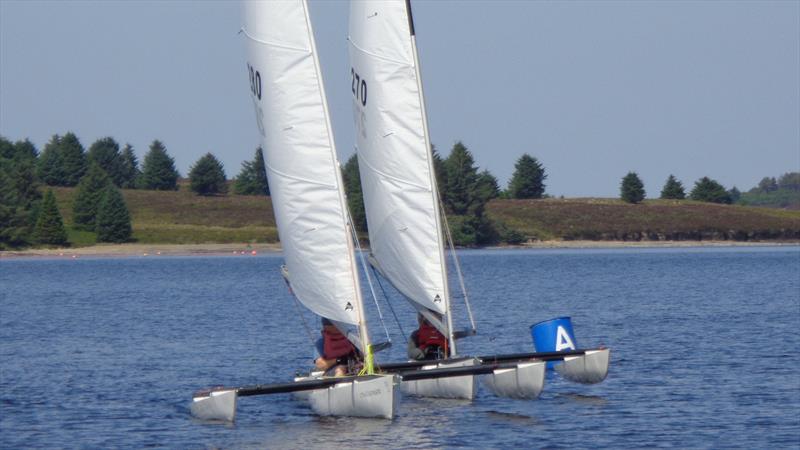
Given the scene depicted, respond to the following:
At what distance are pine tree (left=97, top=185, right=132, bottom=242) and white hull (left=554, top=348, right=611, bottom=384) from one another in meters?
109

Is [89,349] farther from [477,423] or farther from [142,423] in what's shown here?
[477,423]

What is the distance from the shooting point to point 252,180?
601 feet

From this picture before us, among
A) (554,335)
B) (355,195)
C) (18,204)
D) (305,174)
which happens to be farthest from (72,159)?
(305,174)

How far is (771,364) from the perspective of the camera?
37.2 metres

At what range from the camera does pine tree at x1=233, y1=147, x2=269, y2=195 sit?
182000 mm

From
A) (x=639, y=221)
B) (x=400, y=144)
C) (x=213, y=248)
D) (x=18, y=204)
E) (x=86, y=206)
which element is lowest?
(x=213, y=248)

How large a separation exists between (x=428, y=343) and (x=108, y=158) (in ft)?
545

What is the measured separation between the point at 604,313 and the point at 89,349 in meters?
22.7

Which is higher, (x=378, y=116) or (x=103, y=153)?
(x=103, y=153)

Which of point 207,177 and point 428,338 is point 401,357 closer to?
point 428,338

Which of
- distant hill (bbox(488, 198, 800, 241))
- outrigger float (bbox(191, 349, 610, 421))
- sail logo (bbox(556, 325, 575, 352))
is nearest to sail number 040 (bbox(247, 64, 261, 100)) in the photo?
outrigger float (bbox(191, 349, 610, 421))

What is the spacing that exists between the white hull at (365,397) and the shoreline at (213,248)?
11066 centimetres

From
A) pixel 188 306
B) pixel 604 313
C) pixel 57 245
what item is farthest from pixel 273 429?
pixel 57 245

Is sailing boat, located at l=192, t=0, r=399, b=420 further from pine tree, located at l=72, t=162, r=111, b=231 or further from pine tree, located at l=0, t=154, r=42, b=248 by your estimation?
pine tree, located at l=72, t=162, r=111, b=231
